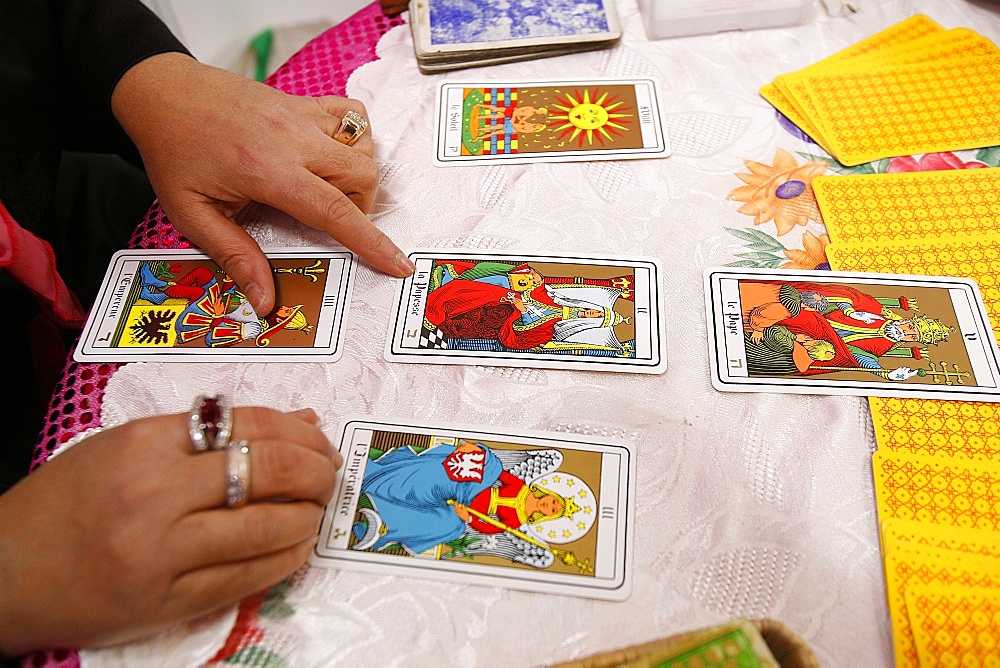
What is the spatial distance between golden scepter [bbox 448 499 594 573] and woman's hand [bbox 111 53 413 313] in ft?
0.88

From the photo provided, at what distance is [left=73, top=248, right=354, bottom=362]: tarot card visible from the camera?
0.71 m

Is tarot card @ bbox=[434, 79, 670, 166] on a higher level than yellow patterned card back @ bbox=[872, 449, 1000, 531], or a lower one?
higher

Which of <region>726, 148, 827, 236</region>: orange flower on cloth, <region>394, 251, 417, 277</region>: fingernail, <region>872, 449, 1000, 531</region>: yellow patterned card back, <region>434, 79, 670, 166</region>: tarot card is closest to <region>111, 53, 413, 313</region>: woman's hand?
<region>394, 251, 417, 277</region>: fingernail

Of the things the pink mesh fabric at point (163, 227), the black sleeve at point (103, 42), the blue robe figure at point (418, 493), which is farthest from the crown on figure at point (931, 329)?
the black sleeve at point (103, 42)

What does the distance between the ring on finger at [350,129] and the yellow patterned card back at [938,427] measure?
0.58 metres

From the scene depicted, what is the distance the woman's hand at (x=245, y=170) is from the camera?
0.74 m

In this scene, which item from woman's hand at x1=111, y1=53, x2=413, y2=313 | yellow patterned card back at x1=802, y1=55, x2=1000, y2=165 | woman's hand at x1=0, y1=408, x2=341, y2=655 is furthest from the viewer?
yellow patterned card back at x1=802, y1=55, x2=1000, y2=165

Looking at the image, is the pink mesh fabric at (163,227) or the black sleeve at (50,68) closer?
the pink mesh fabric at (163,227)

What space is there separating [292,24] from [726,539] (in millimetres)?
1678

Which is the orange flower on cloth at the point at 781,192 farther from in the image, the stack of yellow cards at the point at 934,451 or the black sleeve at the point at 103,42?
the black sleeve at the point at 103,42

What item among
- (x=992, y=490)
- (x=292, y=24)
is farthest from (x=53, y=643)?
(x=292, y=24)

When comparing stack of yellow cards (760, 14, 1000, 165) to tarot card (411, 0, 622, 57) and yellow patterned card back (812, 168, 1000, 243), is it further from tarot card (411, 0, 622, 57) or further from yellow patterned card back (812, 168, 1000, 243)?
tarot card (411, 0, 622, 57)

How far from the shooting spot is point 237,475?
53cm

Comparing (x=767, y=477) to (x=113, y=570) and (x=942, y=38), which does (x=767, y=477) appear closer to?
(x=113, y=570)
